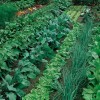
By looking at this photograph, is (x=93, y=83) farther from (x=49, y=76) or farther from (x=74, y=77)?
(x=49, y=76)

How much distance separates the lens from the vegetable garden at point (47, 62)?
4332 millimetres

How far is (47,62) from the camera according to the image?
230 inches

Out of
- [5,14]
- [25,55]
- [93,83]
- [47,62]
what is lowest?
[47,62]

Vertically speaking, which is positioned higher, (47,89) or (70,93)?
(70,93)

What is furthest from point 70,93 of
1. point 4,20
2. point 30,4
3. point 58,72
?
point 30,4

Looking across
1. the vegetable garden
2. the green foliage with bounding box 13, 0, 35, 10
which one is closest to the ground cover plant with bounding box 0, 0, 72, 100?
the vegetable garden

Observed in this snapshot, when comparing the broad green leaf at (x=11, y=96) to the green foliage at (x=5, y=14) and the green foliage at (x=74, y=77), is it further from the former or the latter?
the green foliage at (x=5, y=14)

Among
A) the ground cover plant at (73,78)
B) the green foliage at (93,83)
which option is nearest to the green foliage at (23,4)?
the ground cover plant at (73,78)

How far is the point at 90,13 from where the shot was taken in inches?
383

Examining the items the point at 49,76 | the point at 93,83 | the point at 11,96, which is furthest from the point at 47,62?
the point at 11,96

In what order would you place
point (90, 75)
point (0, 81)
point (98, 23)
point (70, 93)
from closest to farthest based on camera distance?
1. point (70, 93)
2. point (90, 75)
3. point (0, 81)
4. point (98, 23)

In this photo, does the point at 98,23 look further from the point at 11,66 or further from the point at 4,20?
the point at 11,66

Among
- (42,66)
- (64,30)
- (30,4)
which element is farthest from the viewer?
(30,4)

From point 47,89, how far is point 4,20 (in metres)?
4.08
